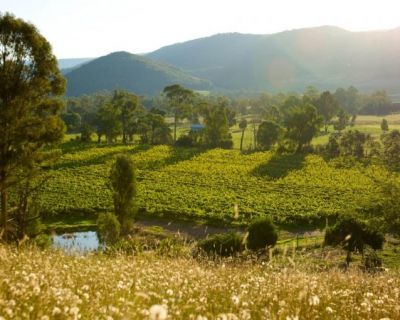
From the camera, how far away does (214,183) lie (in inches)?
2785

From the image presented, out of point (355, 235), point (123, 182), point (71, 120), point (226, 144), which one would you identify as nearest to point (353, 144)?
point (226, 144)

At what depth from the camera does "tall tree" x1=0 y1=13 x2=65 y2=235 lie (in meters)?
18.4

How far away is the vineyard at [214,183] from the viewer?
179 feet

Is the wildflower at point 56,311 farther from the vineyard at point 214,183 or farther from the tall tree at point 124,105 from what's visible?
the tall tree at point 124,105

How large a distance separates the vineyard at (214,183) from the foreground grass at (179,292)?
32.9 metres

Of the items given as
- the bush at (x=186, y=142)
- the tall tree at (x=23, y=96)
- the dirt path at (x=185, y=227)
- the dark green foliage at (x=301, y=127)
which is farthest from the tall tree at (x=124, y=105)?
the tall tree at (x=23, y=96)

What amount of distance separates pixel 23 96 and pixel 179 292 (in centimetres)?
1552

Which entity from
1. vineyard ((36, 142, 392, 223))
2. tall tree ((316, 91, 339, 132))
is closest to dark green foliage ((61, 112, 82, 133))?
vineyard ((36, 142, 392, 223))

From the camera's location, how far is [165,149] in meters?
100

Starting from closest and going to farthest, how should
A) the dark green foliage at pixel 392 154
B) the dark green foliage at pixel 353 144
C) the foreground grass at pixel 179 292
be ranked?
the foreground grass at pixel 179 292 < the dark green foliage at pixel 392 154 < the dark green foliage at pixel 353 144

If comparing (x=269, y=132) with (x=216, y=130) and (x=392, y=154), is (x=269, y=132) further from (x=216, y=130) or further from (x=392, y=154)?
(x=392, y=154)

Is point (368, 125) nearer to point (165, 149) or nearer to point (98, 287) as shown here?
point (165, 149)

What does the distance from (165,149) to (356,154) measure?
43404 millimetres

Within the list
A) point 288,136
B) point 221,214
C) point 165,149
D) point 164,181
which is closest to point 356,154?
point 288,136
